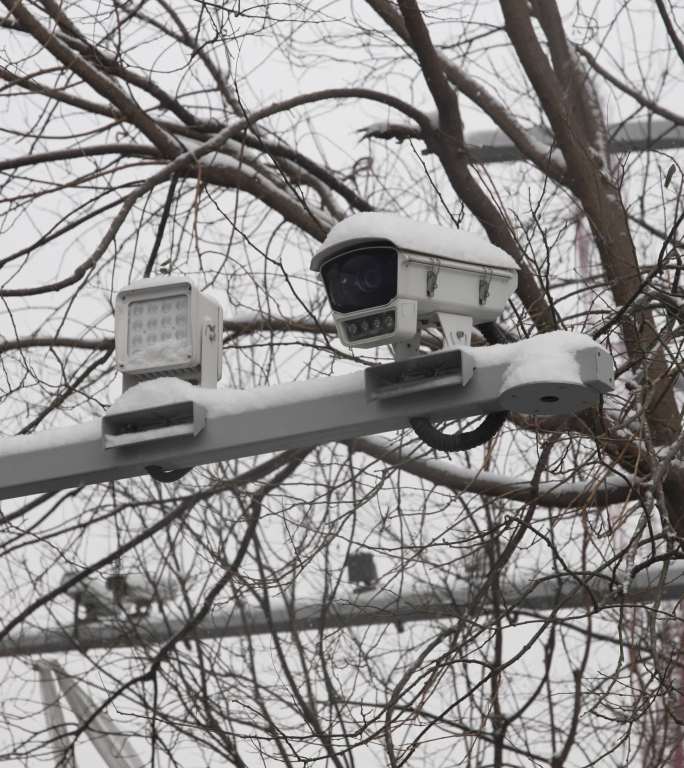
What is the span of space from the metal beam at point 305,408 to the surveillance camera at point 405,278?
14 cm

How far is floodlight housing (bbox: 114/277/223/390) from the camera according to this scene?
3941 mm

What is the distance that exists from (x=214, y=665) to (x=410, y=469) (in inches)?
63.9

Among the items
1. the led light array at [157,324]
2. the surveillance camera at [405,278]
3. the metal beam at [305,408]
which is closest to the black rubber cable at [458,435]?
the metal beam at [305,408]

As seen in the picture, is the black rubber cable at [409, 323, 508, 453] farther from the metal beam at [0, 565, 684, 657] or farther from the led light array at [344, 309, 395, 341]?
the metal beam at [0, 565, 684, 657]

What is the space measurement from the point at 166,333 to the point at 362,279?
587 millimetres

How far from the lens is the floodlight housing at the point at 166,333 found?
3.94 metres

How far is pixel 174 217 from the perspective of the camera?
7922 mm

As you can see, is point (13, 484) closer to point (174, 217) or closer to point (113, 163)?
point (174, 217)

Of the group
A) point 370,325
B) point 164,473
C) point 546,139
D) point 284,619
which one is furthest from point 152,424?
point 546,139

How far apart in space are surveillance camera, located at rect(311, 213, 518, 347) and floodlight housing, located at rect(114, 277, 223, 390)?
1.17 ft

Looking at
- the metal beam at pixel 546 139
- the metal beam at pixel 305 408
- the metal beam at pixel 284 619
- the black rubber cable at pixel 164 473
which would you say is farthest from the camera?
the metal beam at pixel 546 139

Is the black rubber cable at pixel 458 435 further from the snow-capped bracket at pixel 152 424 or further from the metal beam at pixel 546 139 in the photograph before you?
the metal beam at pixel 546 139

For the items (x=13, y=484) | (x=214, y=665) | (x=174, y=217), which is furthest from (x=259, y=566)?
(x=13, y=484)

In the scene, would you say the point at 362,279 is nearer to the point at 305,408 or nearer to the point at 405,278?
the point at 405,278
